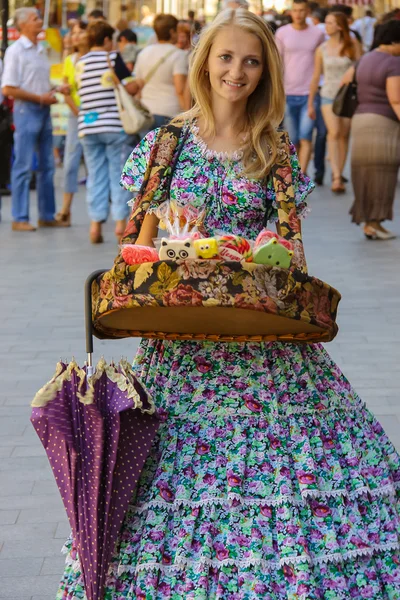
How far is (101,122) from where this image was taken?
10102 millimetres

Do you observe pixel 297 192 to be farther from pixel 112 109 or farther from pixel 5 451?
pixel 112 109

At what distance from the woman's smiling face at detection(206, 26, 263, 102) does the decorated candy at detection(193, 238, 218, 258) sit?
0.61 meters

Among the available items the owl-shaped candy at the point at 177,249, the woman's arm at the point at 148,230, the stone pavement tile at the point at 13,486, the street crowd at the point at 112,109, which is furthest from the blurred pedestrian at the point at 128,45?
the owl-shaped candy at the point at 177,249

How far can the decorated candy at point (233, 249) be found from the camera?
2768 millimetres

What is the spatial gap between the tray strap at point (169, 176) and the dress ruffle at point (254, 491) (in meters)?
0.32

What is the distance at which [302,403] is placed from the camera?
3143 mm

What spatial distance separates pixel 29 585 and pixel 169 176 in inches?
57.7

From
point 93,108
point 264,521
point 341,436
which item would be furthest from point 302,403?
point 93,108

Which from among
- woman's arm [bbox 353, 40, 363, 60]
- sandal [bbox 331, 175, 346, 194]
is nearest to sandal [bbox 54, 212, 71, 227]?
sandal [bbox 331, 175, 346, 194]

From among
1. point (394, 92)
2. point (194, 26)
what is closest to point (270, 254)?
point (194, 26)

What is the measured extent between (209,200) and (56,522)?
1673 mm

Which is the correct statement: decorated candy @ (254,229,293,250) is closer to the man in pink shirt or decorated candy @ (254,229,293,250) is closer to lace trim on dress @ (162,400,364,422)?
lace trim on dress @ (162,400,364,422)

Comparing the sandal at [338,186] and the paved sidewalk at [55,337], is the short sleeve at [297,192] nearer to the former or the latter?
the paved sidewalk at [55,337]

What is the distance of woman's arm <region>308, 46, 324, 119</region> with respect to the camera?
43.6ft
